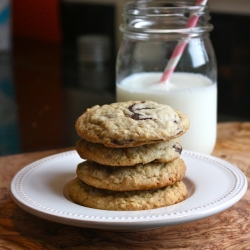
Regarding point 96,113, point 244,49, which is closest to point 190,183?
point 96,113

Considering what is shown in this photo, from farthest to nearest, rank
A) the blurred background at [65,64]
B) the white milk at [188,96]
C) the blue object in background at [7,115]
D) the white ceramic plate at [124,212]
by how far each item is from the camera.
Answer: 1. the blurred background at [65,64]
2. the blue object in background at [7,115]
3. the white milk at [188,96]
4. the white ceramic plate at [124,212]

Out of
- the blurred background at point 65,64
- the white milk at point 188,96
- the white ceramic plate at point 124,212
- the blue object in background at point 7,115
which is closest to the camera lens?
the white ceramic plate at point 124,212

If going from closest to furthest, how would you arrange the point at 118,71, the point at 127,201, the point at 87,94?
the point at 127,201, the point at 118,71, the point at 87,94

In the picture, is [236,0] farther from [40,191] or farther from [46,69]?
[40,191]

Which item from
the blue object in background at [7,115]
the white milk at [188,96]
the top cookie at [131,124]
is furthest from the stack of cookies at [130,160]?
the blue object in background at [7,115]

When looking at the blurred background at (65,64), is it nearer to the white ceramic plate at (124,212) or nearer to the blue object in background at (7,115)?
the blue object in background at (7,115)

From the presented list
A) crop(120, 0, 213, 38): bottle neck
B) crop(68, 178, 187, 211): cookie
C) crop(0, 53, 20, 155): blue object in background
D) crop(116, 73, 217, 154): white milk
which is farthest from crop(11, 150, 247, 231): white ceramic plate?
crop(0, 53, 20, 155): blue object in background
